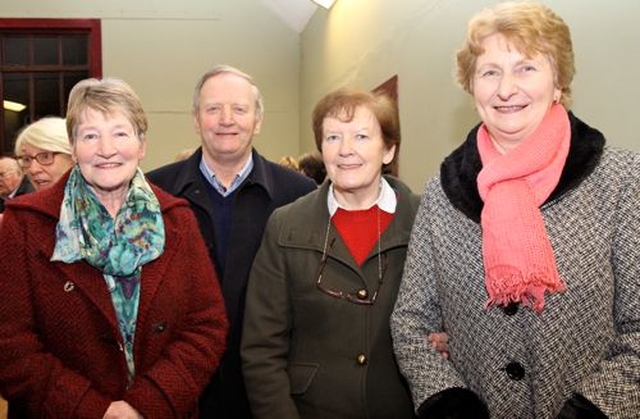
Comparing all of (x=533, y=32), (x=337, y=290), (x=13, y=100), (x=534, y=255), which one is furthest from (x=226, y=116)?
(x=13, y=100)

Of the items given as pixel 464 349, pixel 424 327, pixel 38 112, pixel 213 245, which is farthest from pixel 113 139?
pixel 38 112

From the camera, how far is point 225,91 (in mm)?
2434

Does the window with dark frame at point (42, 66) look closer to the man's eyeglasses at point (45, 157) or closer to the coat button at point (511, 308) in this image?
the man's eyeglasses at point (45, 157)

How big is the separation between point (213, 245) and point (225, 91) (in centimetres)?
63

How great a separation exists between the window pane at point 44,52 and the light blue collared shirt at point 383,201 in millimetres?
6797

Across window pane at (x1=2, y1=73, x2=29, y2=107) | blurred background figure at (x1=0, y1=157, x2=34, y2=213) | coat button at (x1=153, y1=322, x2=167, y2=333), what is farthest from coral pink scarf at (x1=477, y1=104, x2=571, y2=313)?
window pane at (x1=2, y1=73, x2=29, y2=107)

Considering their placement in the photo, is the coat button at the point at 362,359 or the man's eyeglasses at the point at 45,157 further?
the man's eyeglasses at the point at 45,157

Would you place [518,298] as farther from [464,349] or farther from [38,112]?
[38,112]

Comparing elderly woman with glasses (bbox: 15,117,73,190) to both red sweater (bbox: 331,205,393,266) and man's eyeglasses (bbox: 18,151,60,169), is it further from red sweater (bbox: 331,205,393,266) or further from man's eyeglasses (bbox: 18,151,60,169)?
red sweater (bbox: 331,205,393,266)

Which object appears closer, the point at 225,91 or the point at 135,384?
the point at 135,384

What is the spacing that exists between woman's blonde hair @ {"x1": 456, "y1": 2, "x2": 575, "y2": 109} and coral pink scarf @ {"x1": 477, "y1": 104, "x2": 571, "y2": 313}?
0.32ft

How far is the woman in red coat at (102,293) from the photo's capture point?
5.44ft

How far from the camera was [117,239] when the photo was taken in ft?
Answer: 5.73

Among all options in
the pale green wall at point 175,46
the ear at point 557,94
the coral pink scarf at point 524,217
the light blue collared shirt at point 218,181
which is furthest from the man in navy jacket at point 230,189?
the pale green wall at point 175,46
